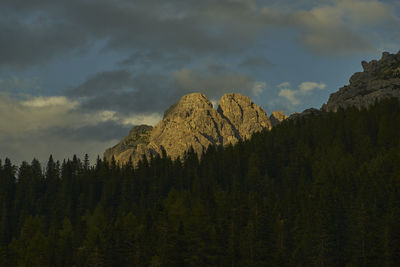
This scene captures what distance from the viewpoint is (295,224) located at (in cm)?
10662

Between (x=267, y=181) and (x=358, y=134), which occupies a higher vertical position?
(x=358, y=134)

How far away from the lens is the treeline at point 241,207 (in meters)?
97.6

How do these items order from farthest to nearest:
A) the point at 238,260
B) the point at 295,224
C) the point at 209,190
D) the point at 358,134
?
the point at 358,134 → the point at 209,190 → the point at 295,224 → the point at 238,260

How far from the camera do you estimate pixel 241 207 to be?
386 ft

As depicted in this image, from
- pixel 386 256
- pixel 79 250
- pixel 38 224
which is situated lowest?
pixel 386 256

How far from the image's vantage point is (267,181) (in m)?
159

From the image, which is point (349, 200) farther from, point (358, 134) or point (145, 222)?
point (358, 134)

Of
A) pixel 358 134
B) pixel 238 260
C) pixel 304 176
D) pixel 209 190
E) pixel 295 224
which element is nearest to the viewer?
pixel 238 260

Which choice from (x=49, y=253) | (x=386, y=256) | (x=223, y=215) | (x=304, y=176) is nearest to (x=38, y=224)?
(x=49, y=253)

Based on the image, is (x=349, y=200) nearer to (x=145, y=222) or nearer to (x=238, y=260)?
(x=238, y=260)

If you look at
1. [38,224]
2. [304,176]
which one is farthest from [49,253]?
[304,176]

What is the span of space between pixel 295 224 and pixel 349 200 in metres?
16.0

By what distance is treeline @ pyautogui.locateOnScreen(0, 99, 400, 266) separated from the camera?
9756cm

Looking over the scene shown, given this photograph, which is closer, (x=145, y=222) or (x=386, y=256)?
(x=386, y=256)
